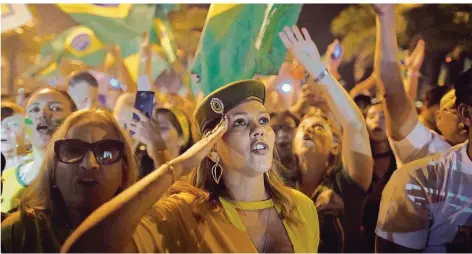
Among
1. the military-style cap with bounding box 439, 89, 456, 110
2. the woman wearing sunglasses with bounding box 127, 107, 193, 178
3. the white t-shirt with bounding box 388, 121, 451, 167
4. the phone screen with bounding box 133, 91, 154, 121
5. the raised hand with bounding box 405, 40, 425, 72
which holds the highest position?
the raised hand with bounding box 405, 40, 425, 72

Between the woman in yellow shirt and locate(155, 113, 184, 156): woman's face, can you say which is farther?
locate(155, 113, 184, 156): woman's face

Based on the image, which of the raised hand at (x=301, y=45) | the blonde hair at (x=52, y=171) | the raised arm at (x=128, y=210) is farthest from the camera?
the raised hand at (x=301, y=45)

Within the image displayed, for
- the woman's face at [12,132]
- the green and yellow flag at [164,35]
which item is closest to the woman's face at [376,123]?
the green and yellow flag at [164,35]

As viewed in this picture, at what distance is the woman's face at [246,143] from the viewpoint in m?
2.27

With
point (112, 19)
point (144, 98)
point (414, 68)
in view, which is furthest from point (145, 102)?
point (414, 68)

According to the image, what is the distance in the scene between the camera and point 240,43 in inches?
93.7

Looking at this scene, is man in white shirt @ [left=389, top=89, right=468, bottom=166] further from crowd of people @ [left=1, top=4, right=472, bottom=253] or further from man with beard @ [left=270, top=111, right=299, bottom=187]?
man with beard @ [left=270, top=111, right=299, bottom=187]

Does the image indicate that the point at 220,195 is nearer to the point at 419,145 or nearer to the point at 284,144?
the point at 284,144

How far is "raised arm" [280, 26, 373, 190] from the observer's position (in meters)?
2.38

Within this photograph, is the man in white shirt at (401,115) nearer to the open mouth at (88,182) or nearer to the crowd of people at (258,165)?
the crowd of people at (258,165)

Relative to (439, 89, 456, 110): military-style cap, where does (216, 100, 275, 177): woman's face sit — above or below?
below

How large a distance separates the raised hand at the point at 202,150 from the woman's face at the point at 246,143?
2 cm

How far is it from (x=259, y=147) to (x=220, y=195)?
0.95ft

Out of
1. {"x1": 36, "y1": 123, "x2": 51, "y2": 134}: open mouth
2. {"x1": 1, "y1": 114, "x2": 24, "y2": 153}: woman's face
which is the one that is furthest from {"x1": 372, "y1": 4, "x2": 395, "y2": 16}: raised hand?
{"x1": 1, "y1": 114, "x2": 24, "y2": 153}: woman's face
